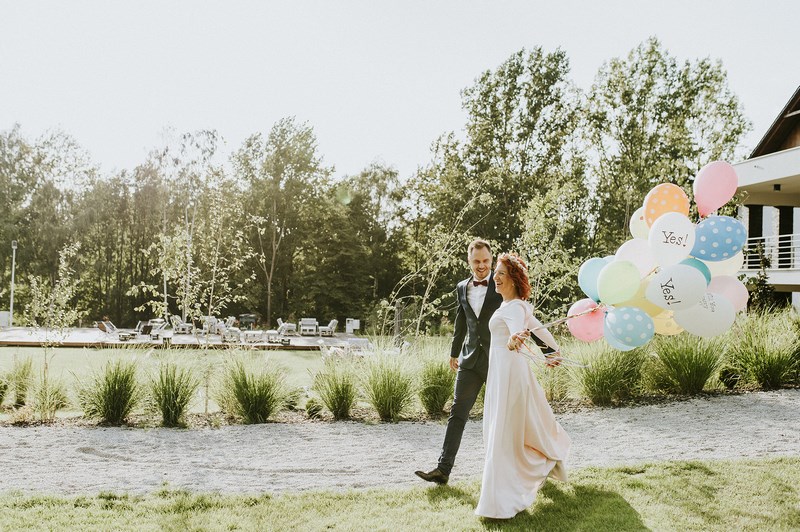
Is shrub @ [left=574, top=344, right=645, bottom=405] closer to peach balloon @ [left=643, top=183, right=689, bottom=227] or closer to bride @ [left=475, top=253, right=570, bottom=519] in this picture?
peach balloon @ [left=643, top=183, right=689, bottom=227]

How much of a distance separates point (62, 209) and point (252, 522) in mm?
38038

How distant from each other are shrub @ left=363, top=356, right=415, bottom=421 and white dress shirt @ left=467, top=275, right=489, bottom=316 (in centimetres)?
319

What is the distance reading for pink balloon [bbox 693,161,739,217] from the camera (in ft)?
16.2

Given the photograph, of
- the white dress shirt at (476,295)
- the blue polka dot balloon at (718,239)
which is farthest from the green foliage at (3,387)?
the blue polka dot balloon at (718,239)

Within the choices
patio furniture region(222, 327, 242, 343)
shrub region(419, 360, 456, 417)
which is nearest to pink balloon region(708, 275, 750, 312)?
shrub region(419, 360, 456, 417)

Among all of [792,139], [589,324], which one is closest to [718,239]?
[589,324]

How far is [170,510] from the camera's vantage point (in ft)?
14.2

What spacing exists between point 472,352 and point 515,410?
31.6 inches

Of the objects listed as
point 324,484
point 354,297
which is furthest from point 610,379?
point 354,297

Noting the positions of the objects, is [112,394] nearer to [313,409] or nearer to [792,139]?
[313,409]

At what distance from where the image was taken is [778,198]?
2178 centimetres

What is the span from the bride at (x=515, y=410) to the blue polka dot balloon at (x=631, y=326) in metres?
0.46

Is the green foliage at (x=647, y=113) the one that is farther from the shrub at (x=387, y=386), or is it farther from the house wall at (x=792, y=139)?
the shrub at (x=387, y=386)

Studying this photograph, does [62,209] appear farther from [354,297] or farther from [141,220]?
[354,297]
